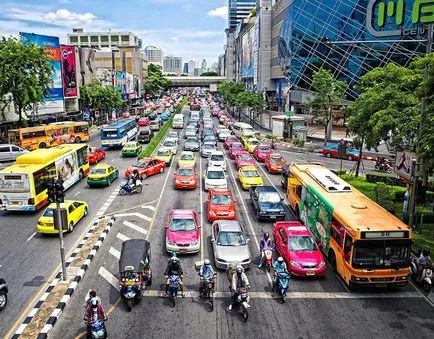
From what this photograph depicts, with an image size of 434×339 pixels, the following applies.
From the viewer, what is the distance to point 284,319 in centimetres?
1436

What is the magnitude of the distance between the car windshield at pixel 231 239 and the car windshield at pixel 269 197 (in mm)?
6444

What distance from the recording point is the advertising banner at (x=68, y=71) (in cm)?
6638

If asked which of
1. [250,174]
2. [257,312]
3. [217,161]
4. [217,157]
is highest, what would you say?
[217,157]

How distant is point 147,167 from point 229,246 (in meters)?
19.0

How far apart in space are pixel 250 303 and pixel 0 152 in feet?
120

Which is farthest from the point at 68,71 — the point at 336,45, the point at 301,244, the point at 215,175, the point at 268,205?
the point at 301,244

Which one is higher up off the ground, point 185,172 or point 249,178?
point 185,172

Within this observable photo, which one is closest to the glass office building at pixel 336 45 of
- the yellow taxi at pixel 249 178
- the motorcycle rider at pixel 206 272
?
the yellow taxi at pixel 249 178

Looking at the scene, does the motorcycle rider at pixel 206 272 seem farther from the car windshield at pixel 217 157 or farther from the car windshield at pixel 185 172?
the car windshield at pixel 217 157

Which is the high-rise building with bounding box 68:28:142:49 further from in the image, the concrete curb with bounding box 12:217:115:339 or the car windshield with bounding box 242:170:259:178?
the concrete curb with bounding box 12:217:115:339

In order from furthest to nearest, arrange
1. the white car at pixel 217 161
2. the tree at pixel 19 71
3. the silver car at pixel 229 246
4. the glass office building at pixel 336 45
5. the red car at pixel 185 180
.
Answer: the glass office building at pixel 336 45, the tree at pixel 19 71, the white car at pixel 217 161, the red car at pixel 185 180, the silver car at pixel 229 246

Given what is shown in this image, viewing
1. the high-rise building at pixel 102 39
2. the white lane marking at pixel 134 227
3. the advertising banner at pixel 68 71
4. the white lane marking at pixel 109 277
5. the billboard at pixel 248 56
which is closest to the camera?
the white lane marking at pixel 109 277

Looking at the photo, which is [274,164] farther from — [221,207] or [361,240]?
[361,240]

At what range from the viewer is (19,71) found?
46969mm
